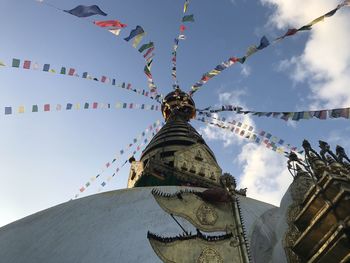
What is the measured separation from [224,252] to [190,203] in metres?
0.71

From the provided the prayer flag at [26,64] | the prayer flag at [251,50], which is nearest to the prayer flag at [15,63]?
the prayer flag at [26,64]

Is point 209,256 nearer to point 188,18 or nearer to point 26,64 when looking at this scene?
point 26,64

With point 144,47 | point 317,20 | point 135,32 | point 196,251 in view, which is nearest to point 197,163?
point 144,47

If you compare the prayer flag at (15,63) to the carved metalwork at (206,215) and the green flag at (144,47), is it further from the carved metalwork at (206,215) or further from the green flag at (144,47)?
the carved metalwork at (206,215)

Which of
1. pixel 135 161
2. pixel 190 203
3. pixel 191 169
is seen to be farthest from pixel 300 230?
pixel 135 161

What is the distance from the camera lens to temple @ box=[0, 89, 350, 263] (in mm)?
3846

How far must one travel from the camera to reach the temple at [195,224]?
12.6 ft

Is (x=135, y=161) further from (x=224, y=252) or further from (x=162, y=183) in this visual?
(x=224, y=252)

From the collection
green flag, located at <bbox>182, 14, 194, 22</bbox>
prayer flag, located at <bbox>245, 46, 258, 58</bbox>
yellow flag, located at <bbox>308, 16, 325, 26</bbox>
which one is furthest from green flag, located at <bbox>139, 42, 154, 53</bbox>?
yellow flag, located at <bbox>308, 16, 325, 26</bbox>

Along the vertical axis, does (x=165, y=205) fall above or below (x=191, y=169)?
above

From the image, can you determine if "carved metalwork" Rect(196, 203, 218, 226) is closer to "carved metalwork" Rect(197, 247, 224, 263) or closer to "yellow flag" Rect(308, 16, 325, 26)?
"carved metalwork" Rect(197, 247, 224, 263)

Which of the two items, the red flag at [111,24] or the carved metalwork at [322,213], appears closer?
the carved metalwork at [322,213]

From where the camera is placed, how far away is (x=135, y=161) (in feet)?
64.5

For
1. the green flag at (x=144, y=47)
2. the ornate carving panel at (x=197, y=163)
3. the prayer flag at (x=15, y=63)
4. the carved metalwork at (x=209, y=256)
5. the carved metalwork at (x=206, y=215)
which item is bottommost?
the ornate carving panel at (x=197, y=163)
